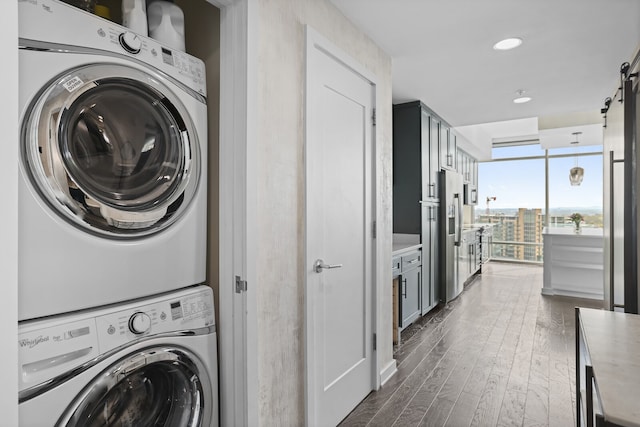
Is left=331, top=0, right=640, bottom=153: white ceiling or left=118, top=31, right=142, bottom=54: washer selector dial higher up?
left=331, top=0, right=640, bottom=153: white ceiling

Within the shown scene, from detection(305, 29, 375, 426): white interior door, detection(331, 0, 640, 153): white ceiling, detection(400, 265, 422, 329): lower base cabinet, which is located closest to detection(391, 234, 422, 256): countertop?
detection(400, 265, 422, 329): lower base cabinet

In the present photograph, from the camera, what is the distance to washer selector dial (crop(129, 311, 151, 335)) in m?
1.18

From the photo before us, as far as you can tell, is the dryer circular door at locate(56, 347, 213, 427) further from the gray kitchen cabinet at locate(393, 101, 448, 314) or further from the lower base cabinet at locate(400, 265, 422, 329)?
the gray kitchen cabinet at locate(393, 101, 448, 314)

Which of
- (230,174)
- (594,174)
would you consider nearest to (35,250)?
(230,174)

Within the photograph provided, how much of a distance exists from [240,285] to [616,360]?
1269 millimetres

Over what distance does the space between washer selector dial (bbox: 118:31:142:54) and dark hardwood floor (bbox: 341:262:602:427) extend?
213cm

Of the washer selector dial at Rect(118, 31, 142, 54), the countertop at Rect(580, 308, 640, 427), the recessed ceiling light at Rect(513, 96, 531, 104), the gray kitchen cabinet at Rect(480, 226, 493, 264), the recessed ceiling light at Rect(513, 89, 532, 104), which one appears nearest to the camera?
the countertop at Rect(580, 308, 640, 427)

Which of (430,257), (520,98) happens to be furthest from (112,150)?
(520,98)

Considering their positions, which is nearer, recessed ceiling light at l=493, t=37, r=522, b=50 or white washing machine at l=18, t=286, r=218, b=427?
white washing machine at l=18, t=286, r=218, b=427

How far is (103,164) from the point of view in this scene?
3.91 feet

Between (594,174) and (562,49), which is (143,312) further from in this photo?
(594,174)

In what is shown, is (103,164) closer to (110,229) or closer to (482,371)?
(110,229)

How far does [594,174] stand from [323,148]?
792cm

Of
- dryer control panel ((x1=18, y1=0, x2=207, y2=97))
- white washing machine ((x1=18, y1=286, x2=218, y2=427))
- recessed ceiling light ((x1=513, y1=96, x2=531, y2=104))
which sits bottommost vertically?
white washing machine ((x1=18, y1=286, x2=218, y2=427))
